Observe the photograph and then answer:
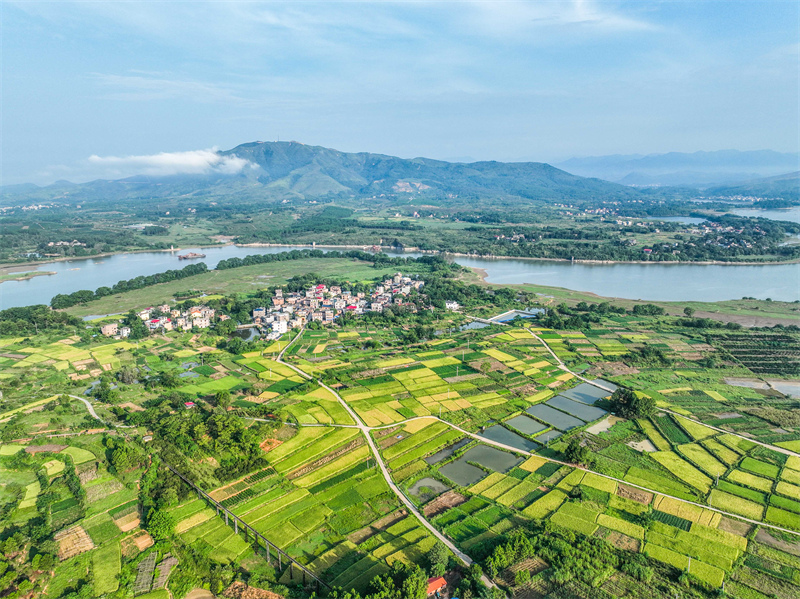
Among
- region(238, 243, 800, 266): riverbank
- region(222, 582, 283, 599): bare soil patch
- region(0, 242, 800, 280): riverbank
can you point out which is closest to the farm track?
region(222, 582, 283, 599): bare soil patch

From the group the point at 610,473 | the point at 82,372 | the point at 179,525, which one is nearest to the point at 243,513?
the point at 179,525

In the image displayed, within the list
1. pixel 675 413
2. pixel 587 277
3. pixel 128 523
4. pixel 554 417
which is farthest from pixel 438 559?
pixel 587 277

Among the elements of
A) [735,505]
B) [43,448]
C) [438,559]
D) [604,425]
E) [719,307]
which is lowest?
[43,448]

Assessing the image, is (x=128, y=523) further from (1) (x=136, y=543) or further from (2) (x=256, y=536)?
(2) (x=256, y=536)

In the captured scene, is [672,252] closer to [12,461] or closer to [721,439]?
[721,439]

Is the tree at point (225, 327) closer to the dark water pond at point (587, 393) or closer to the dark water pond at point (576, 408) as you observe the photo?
the dark water pond at point (576, 408)

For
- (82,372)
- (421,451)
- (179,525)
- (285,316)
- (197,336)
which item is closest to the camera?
(179,525)

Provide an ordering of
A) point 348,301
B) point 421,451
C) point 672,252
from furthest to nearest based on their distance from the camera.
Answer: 1. point 672,252
2. point 348,301
3. point 421,451
